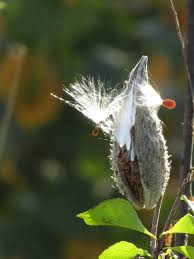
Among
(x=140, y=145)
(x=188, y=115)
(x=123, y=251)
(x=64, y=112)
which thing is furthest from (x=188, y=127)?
(x=64, y=112)

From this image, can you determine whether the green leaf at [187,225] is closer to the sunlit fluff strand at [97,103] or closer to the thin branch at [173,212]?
the thin branch at [173,212]

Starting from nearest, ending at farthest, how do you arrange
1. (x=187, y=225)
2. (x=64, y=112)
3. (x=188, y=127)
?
(x=187, y=225)
(x=188, y=127)
(x=64, y=112)

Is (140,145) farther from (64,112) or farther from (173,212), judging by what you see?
(64,112)

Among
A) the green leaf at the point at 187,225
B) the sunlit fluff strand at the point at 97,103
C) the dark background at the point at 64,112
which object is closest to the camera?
the green leaf at the point at 187,225

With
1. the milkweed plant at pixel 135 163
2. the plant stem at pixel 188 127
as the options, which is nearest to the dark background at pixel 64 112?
the plant stem at pixel 188 127

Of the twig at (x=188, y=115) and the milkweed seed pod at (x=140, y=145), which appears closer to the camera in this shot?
the milkweed seed pod at (x=140, y=145)

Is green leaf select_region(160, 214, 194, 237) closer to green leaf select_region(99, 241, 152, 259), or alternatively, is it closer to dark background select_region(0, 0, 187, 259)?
green leaf select_region(99, 241, 152, 259)
